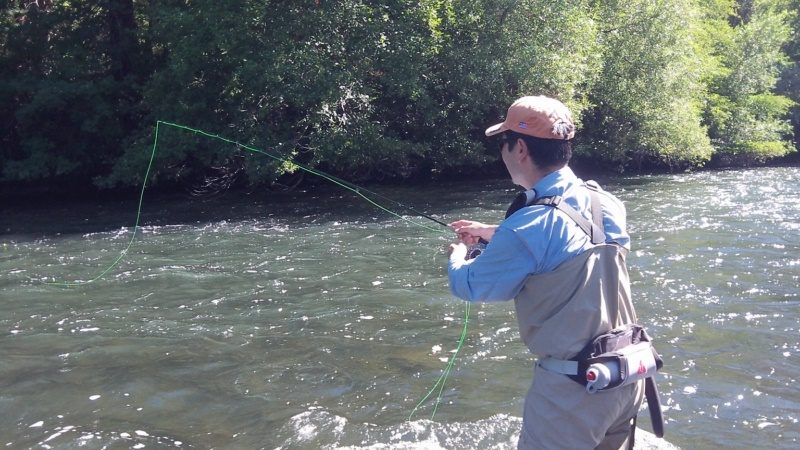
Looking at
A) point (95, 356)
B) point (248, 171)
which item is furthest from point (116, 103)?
point (95, 356)

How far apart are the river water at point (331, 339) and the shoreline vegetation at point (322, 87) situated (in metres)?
4.71

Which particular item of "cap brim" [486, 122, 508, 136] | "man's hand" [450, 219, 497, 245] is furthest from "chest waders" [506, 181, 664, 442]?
"man's hand" [450, 219, 497, 245]

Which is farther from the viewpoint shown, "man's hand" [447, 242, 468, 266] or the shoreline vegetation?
the shoreline vegetation

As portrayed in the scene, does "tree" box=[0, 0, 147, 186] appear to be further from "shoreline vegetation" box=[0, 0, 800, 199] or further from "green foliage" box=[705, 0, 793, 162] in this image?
"green foliage" box=[705, 0, 793, 162]

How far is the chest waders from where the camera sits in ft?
8.63

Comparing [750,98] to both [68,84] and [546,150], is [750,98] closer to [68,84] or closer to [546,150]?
[68,84]

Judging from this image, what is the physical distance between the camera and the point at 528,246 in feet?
8.53

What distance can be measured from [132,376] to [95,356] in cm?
67

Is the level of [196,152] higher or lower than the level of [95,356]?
higher

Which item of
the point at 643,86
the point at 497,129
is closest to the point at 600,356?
the point at 497,129

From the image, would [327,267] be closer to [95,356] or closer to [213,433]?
[95,356]

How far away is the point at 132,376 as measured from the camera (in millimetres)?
6082

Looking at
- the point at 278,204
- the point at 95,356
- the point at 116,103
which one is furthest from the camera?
the point at 116,103

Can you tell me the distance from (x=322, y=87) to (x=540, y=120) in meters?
13.6
